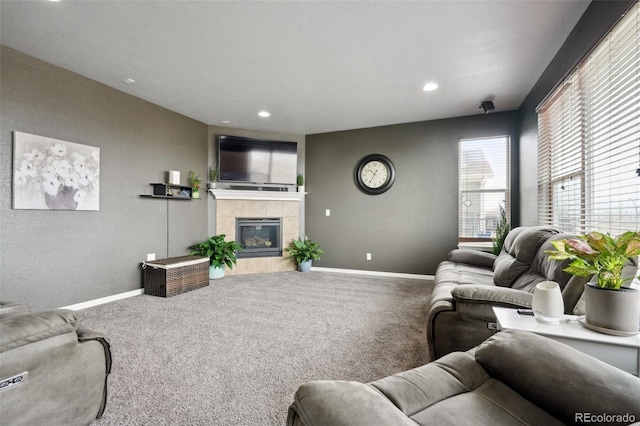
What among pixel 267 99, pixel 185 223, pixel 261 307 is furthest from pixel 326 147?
pixel 261 307

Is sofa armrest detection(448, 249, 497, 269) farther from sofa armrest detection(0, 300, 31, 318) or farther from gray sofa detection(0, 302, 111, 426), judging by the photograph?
sofa armrest detection(0, 300, 31, 318)

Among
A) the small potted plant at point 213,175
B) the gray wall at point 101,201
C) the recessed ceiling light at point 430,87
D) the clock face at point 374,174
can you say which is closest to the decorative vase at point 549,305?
the recessed ceiling light at point 430,87

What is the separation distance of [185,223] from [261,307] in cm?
213

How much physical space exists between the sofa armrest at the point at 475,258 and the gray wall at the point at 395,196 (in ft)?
3.49

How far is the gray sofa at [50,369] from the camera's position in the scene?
1001 millimetres

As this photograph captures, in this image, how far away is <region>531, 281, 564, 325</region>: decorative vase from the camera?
4.13 feet

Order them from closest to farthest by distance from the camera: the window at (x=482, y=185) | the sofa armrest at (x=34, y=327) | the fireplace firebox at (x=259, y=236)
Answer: the sofa armrest at (x=34, y=327) → the window at (x=482, y=185) → the fireplace firebox at (x=259, y=236)

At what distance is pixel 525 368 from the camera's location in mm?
914

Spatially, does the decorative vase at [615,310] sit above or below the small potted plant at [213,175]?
below

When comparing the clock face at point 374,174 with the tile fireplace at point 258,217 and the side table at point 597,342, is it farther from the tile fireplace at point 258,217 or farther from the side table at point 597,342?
the side table at point 597,342

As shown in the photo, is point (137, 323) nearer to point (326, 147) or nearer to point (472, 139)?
point (326, 147)

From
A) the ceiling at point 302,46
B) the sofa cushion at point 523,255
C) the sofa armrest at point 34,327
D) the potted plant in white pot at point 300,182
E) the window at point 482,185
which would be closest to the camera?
the sofa armrest at point 34,327

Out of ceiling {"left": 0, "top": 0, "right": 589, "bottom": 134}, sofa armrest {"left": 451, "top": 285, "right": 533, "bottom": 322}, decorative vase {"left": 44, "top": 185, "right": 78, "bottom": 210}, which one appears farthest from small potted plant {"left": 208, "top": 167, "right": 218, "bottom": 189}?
sofa armrest {"left": 451, "top": 285, "right": 533, "bottom": 322}

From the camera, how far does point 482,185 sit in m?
4.40
